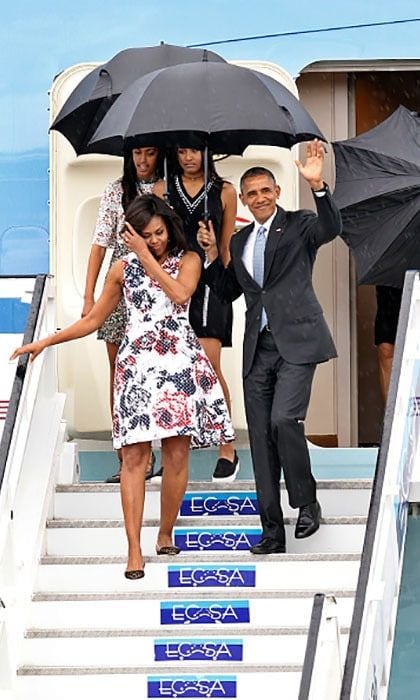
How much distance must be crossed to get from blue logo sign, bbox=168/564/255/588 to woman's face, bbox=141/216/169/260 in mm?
1359

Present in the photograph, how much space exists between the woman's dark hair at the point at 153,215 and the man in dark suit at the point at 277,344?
12.3 inches

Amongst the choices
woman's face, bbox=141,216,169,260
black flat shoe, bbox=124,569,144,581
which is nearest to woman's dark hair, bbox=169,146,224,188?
woman's face, bbox=141,216,169,260

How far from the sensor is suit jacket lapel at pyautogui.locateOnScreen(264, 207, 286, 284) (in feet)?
25.1

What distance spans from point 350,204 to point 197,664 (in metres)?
3.05

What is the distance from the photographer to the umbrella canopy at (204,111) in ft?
25.1

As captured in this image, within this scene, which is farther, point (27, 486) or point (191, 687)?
point (27, 486)

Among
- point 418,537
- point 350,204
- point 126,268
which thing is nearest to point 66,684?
point 126,268

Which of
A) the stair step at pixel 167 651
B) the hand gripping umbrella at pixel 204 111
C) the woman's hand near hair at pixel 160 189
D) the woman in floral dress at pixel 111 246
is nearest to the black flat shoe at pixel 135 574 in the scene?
the stair step at pixel 167 651

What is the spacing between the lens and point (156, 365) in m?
7.57

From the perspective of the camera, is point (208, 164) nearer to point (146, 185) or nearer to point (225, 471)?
point (146, 185)

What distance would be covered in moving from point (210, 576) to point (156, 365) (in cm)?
93

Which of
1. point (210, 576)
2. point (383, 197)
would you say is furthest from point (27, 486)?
point (383, 197)

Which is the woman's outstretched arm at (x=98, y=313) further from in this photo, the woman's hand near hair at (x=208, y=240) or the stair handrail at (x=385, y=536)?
the stair handrail at (x=385, y=536)

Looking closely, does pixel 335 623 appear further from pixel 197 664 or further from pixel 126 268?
pixel 126 268
